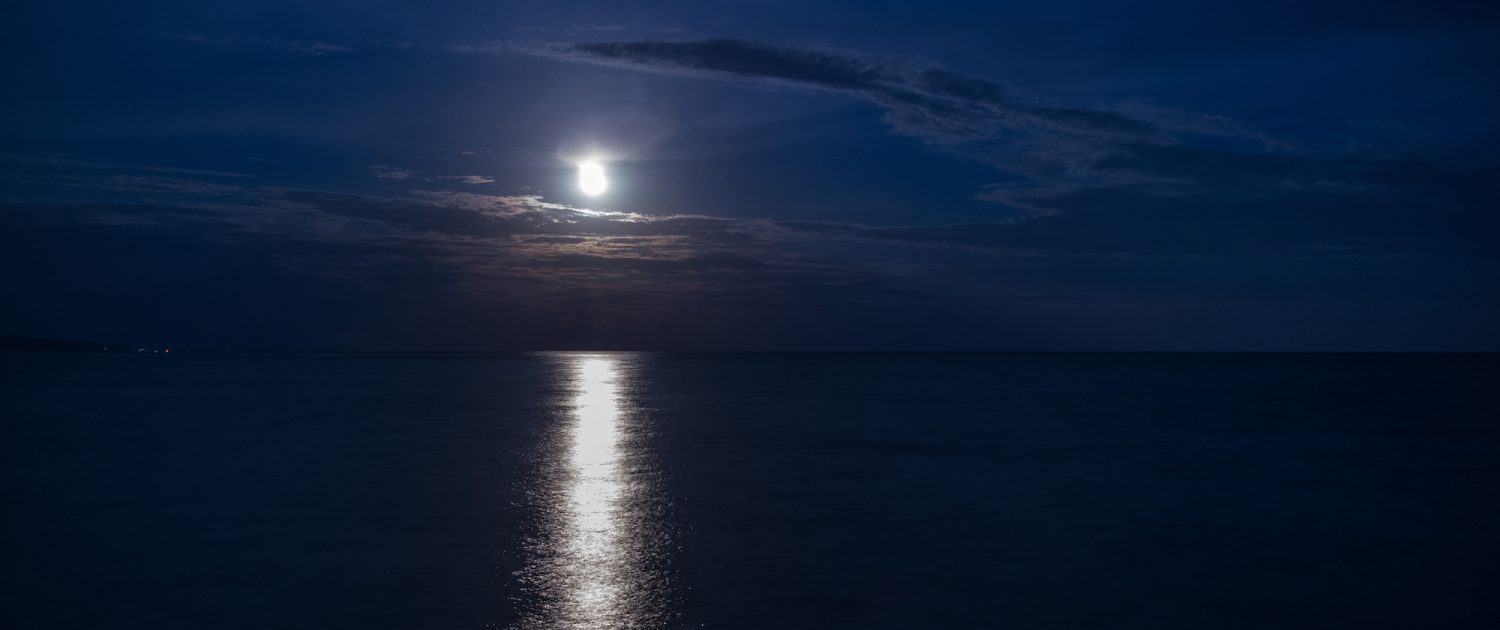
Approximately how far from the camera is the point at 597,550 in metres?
10.6

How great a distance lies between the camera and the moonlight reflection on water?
832 cm

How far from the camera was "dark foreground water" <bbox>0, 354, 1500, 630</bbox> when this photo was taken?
8883mm

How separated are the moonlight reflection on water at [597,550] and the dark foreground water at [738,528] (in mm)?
49


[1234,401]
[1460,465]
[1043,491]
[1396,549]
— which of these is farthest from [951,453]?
[1234,401]

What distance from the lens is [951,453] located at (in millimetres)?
21953

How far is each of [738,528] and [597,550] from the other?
235 cm

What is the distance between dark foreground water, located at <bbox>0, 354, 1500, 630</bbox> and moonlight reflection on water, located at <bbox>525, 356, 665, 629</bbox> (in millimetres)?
49

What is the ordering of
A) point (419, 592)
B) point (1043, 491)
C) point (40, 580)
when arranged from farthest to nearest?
point (1043, 491)
point (40, 580)
point (419, 592)

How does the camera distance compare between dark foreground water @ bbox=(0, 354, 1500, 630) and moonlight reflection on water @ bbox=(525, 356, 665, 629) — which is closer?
moonlight reflection on water @ bbox=(525, 356, 665, 629)

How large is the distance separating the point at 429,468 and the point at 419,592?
9.52 m

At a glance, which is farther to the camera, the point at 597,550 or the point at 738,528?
the point at 738,528

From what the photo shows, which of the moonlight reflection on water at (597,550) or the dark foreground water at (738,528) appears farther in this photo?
the dark foreground water at (738,528)

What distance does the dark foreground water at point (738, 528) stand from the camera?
8.88 metres

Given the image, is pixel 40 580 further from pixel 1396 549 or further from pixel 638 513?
pixel 1396 549
